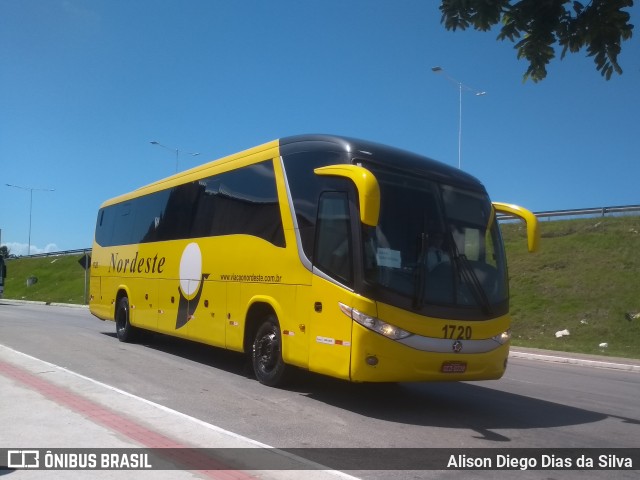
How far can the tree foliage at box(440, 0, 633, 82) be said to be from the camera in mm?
4754

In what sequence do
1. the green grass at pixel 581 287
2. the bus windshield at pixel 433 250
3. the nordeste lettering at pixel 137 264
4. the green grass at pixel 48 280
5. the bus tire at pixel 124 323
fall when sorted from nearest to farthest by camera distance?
the bus windshield at pixel 433 250 → the nordeste lettering at pixel 137 264 → the bus tire at pixel 124 323 → the green grass at pixel 581 287 → the green grass at pixel 48 280

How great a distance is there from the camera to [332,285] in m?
8.49

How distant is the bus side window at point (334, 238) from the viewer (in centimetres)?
840

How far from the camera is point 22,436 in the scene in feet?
21.7

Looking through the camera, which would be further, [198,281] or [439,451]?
[198,281]

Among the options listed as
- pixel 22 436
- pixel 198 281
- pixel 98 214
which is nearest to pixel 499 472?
pixel 22 436

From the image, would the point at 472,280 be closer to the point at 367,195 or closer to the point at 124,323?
the point at 367,195

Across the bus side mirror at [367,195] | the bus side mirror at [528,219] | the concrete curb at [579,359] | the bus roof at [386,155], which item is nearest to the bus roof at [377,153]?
the bus roof at [386,155]

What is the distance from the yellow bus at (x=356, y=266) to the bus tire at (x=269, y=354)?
0.02m

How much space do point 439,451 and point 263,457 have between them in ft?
6.18

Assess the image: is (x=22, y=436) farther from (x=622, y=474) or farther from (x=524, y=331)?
(x=524, y=331)

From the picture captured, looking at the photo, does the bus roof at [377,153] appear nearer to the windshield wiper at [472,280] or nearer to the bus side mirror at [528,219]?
the bus side mirror at [528,219]

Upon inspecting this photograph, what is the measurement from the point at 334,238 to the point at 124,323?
9499 millimetres

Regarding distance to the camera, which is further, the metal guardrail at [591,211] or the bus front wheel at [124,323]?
the metal guardrail at [591,211]
